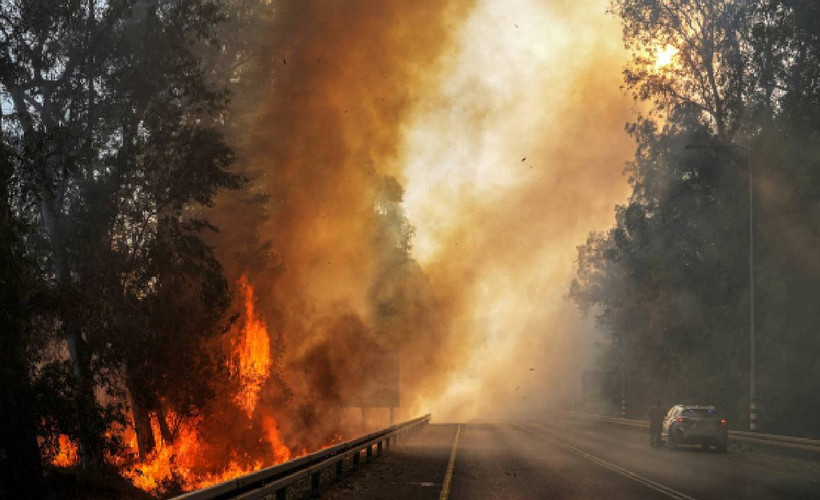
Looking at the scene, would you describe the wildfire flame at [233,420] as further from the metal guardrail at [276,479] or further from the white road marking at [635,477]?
the white road marking at [635,477]

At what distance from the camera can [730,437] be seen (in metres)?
34.8

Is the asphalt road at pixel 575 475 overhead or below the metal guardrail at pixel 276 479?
below

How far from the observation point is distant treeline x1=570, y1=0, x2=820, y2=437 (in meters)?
42.3

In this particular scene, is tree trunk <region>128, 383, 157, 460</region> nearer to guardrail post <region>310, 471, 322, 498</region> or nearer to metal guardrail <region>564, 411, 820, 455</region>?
guardrail post <region>310, 471, 322, 498</region>

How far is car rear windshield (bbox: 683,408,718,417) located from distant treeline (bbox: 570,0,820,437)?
9.18 m

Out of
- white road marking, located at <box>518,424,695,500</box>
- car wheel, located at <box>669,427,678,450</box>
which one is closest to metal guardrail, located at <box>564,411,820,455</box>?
car wheel, located at <box>669,427,678,450</box>

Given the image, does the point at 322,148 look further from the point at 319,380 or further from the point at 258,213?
the point at 319,380

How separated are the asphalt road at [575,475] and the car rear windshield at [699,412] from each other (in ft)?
4.35

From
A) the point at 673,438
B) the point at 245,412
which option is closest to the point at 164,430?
the point at 245,412

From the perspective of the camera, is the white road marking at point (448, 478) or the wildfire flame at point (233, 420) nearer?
the white road marking at point (448, 478)

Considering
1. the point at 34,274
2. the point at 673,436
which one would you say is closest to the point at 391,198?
the point at 673,436

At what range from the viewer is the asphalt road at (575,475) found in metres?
18.5

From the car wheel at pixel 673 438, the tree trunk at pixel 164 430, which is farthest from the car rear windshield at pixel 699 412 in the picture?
the tree trunk at pixel 164 430

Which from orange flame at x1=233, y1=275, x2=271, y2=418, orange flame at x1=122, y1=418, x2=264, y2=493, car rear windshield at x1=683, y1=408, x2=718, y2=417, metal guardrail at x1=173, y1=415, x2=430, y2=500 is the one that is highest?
orange flame at x1=233, y1=275, x2=271, y2=418
